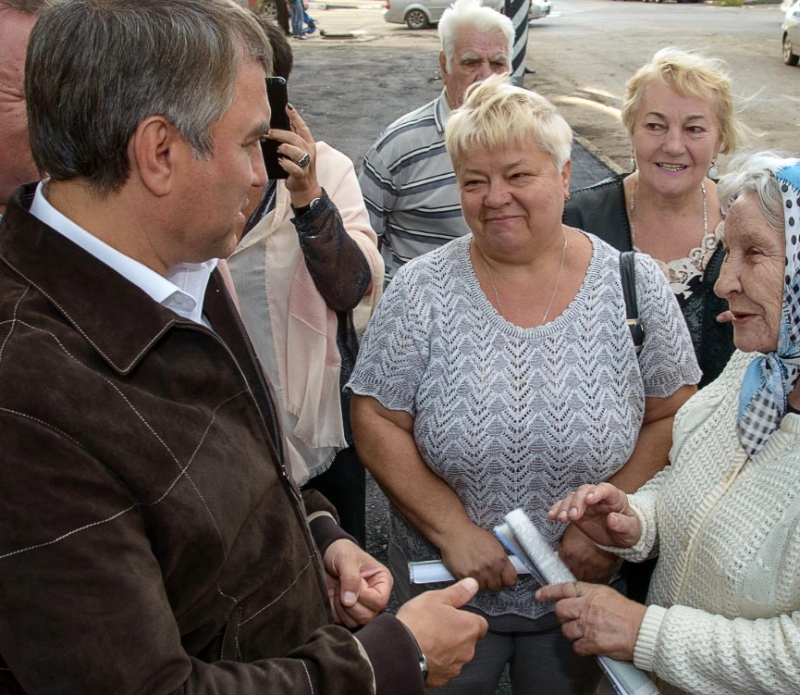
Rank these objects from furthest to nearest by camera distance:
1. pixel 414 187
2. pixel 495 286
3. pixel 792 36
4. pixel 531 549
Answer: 1. pixel 792 36
2. pixel 414 187
3. pixel 495 286
4. pixel 531 549

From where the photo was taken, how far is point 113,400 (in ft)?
4.00

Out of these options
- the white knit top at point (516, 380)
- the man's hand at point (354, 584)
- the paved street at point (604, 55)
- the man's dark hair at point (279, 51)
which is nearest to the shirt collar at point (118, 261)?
the man's hand at point (354, 584)

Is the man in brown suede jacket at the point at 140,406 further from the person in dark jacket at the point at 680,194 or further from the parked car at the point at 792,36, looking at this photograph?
the parked car at the point at 792,36

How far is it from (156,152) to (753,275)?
125 cm

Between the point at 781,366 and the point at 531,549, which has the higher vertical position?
the point at 781,366

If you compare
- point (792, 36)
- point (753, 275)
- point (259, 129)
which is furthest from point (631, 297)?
point (792, 36)

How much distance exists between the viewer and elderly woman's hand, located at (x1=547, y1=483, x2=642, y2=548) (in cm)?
206

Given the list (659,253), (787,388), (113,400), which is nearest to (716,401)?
(787,388)

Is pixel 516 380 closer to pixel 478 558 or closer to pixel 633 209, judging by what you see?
pixel 478 558

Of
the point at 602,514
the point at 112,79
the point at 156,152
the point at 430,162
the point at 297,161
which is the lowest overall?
the point at 602,514

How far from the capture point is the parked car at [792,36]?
15266mm

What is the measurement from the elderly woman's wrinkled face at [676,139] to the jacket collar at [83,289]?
2232 millimetres

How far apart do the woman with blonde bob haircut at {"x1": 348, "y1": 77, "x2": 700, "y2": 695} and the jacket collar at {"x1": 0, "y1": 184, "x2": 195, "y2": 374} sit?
3.66 ft

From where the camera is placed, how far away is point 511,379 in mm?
2248
